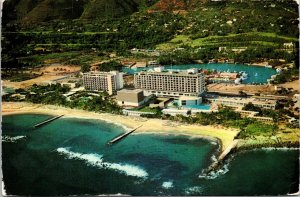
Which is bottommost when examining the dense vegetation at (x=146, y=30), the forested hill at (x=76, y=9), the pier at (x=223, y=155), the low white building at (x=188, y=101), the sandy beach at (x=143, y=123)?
the pier at (x=223, y=155)

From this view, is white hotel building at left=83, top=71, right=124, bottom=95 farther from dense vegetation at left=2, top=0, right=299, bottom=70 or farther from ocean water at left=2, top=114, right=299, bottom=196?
ocean water at left=2, top=114, right=299, bottom=196

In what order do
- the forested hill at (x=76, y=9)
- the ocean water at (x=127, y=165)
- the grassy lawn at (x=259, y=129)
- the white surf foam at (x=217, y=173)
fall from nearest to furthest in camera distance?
1. the ocean water at (x=127, y=165)
2. the white surf foam at (x=217, y=173)
3. the grassy lawn at (x=259, y=129)
4. the forested hill at (x=76, y=9)

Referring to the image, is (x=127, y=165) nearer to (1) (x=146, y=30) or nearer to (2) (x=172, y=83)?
(2) (x=172, y=83)

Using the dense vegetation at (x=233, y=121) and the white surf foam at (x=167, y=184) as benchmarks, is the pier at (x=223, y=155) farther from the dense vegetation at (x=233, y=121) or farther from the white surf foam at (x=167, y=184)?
the white surf foam at (x=167, y=184)

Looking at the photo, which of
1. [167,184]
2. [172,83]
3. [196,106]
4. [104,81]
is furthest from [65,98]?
[167,184]

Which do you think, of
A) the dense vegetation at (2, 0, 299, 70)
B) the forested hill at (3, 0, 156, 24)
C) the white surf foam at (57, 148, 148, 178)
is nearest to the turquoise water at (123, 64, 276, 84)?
A: the dense vegetation at (2, 0, 299, 70)

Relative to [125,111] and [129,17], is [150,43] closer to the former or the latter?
[129,17]

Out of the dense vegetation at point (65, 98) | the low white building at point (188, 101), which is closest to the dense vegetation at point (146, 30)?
the dense vegetation at point (65, 98)

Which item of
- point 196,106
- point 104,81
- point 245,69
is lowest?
point 196,106

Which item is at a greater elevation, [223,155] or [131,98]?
[131,98]
